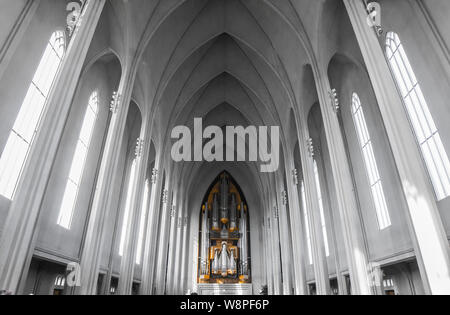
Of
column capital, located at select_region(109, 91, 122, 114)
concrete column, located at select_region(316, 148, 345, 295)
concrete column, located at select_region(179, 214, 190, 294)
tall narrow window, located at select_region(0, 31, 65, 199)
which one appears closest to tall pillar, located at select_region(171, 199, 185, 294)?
concrete column, located at select_region(179, 214, 190, 294)

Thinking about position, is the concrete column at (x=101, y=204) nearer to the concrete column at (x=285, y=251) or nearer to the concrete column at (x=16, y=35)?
the concrete column at (x=16, y=35)

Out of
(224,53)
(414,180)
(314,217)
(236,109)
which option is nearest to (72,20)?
(414,180)

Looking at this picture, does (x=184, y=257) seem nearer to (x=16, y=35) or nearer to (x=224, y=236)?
(x=224, y=236)

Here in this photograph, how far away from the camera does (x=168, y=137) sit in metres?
17.2

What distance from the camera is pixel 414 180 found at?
17.9ft

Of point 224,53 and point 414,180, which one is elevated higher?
point 224,53

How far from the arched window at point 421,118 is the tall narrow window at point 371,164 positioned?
2.41m

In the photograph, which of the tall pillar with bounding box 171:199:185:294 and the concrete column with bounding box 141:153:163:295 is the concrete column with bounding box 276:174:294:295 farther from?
the tall pillar with bounding box 171:199:185:294

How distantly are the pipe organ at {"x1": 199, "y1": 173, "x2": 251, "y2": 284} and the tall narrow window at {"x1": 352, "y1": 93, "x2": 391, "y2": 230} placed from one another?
17176mm

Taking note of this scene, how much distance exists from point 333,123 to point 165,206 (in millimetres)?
11722

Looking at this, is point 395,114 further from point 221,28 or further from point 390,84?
point 221,28

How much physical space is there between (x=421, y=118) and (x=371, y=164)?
302 cm
